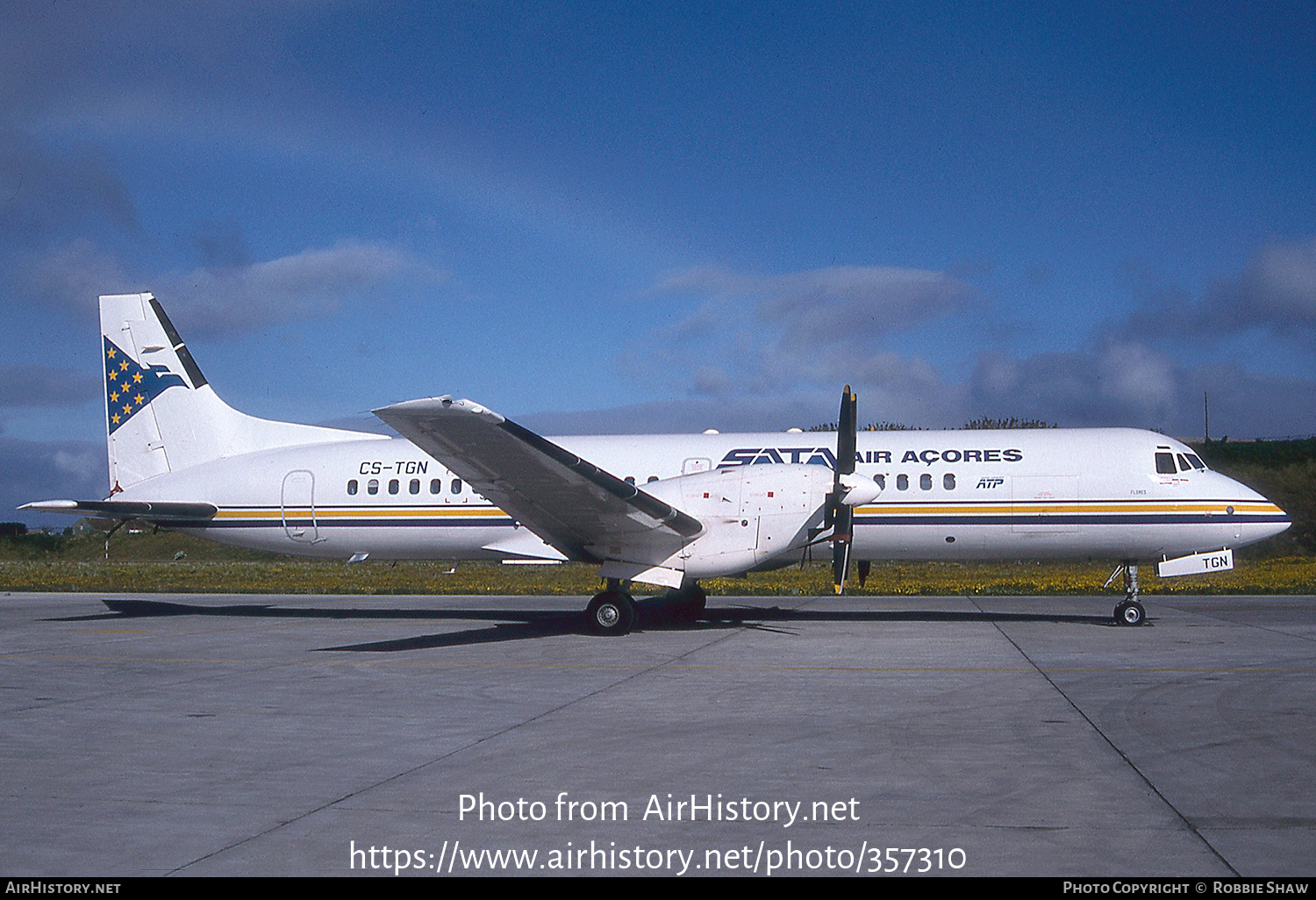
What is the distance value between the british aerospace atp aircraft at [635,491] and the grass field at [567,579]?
12.0 feet

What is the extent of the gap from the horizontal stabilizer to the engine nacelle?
993cm

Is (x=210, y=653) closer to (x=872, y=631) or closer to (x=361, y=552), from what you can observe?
(x=361, y=552)

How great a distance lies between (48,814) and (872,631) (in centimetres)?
1265

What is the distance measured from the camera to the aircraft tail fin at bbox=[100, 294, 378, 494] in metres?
21.0

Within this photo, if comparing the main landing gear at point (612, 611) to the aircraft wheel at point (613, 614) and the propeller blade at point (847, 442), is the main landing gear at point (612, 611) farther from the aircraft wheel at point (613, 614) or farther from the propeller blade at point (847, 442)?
the propeller blade at point (847, 442)

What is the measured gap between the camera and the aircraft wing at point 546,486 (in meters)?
13.2

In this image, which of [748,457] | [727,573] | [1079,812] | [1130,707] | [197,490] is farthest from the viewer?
[197,490]

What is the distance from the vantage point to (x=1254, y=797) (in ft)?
21.5

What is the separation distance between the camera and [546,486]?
49.1 feet

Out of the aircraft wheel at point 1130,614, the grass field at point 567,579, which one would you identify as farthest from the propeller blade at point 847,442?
the grass field at point 567,579

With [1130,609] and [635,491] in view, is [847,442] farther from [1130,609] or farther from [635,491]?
[1130,609]

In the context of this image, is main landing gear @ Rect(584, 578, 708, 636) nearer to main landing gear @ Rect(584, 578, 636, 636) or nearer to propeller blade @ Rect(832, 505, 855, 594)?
main landing gear @ Rect(584, 578, 636, 636)

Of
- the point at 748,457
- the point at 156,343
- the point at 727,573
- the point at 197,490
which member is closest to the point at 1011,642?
the point at 727,573

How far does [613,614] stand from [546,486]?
2711 millimetres
